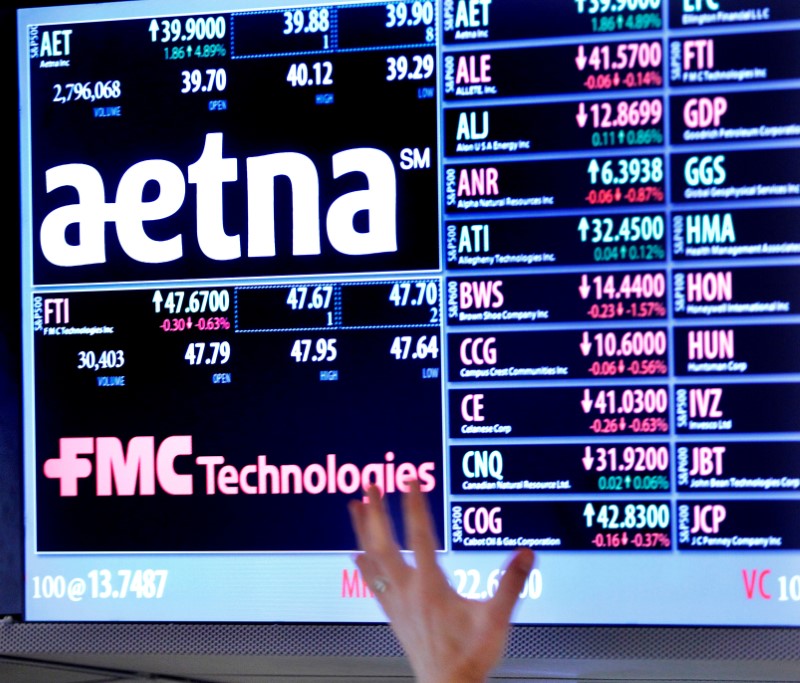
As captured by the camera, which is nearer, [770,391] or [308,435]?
[770,391]

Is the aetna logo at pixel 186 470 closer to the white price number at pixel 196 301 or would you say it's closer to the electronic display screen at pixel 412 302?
the electronic display screen at pixel 412 302

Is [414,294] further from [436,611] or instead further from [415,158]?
[436,611]

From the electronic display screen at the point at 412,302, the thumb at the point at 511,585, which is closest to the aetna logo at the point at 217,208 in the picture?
the electronic display screen at the point at 412,302

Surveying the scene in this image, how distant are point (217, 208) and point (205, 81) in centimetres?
21

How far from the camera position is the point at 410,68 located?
1.85 metres

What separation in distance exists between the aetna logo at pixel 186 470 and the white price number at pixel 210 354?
0.12m

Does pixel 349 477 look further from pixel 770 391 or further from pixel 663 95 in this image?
pixel 663 95

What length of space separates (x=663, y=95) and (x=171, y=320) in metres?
0.83

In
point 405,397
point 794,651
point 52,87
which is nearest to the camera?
point 794,651

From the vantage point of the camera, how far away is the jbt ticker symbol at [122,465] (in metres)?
1.85

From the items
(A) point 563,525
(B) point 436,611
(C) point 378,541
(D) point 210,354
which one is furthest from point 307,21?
(B) point 436,611

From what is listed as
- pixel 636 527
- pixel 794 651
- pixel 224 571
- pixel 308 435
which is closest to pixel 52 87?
pixel 308 435

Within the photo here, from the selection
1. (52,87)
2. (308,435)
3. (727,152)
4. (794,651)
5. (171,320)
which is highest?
(52,87)

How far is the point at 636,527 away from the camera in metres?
1.73
